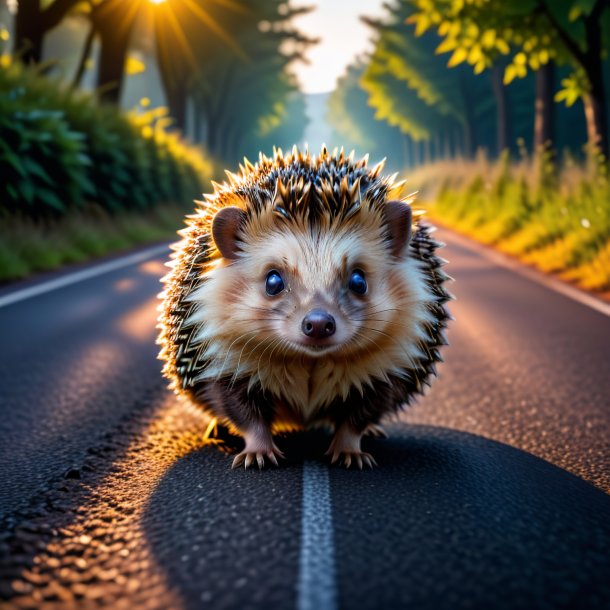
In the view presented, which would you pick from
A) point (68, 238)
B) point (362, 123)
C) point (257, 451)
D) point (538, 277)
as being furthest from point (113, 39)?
point (362, 123)

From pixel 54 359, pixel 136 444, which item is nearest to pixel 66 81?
pixel 54 359

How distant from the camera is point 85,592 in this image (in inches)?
75.8

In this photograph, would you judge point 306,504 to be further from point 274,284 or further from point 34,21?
point 34,21

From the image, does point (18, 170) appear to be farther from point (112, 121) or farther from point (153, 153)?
point (153, 153)

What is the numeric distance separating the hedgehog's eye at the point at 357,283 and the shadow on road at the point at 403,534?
760 millimetres

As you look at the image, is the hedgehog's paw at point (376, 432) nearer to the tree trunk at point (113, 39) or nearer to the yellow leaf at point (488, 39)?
the yellow leaf at point (488, 39)

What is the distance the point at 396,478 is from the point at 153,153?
18347 millimetres

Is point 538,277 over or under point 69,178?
over

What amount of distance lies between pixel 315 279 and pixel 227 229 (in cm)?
53

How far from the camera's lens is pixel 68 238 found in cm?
1280

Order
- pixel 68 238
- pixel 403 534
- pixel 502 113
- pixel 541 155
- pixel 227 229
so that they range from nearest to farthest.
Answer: pixel 403 534, pixel 227 229, pixel 68 238, pixel 541 155, pixel 502 113

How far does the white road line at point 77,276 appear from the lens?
327 inches

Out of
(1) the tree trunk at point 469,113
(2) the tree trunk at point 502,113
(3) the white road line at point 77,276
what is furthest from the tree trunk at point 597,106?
(1) the tree trunk at point 469,113

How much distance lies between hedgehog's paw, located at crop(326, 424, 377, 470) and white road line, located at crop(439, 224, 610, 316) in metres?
5.43
